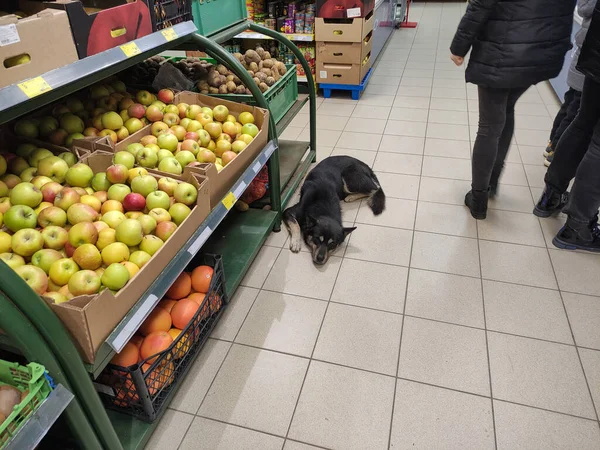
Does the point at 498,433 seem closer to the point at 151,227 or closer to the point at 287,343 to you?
the point at 287,343

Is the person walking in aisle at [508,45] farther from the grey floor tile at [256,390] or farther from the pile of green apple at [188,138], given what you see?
the grey floor tile at [256,390]

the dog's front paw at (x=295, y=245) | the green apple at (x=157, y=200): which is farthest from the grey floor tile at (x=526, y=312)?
the green apple at (x=157, y=200)

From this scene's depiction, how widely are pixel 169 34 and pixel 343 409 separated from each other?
72.1 inches

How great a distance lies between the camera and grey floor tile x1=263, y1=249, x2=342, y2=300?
2398mm

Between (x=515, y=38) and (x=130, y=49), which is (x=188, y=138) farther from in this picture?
(x=515, y=38)

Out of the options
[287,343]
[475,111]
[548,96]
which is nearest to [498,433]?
[287,343]

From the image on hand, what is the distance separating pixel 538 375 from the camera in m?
1.89

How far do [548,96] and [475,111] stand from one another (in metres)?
1.20

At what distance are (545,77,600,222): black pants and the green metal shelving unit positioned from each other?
1.80 m

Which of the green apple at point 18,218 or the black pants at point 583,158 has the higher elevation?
the green apple at point 18,218

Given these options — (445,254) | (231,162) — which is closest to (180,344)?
(231,162)

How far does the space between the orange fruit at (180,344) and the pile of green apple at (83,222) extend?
0.43 metres

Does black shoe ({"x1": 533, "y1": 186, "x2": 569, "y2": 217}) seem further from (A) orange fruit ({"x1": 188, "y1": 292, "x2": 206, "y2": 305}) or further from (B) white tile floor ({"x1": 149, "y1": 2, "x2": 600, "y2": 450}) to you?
(A) orange fruit ({"x1": 188, "y1": 292, "x2": 206, "y2": 305})

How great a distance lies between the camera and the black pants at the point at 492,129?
98.3 inches
